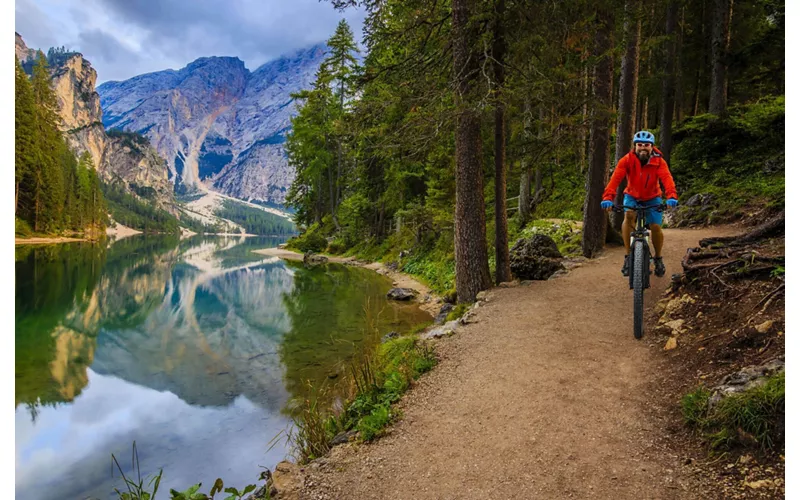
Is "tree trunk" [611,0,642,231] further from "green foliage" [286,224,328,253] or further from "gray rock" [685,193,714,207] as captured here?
"green foliage" [286,224,328,253]

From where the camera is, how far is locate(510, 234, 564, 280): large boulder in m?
11.2

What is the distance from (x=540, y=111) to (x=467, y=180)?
8.03 metres

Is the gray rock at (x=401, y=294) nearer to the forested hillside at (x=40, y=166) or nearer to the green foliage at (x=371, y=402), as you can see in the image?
the green foliage at (x=371, y=402)

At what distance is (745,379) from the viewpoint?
3.41 meters

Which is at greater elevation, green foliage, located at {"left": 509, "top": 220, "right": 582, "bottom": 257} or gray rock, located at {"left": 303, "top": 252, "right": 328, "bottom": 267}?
green foliage, located at {"left": 509, "top": 220, "right": 582, "bottom": 257}

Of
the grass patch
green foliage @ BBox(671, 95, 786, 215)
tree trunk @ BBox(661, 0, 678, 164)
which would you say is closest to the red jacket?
the grass patch

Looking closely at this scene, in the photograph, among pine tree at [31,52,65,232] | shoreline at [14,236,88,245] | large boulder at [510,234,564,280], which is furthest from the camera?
pine tree at [31,52,65,232]

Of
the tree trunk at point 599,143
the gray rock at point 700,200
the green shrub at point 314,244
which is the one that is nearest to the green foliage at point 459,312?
the tree trunk at point 599,143

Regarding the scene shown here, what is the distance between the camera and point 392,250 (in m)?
30.3

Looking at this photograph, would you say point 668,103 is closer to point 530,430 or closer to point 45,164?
point 530,430

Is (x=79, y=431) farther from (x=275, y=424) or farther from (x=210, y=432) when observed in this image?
(x=275, y=424)

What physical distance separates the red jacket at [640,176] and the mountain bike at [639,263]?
20 centimetres

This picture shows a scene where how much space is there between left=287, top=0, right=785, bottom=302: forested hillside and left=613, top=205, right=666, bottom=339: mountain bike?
3527 millimetres

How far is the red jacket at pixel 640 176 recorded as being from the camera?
19.1ft
